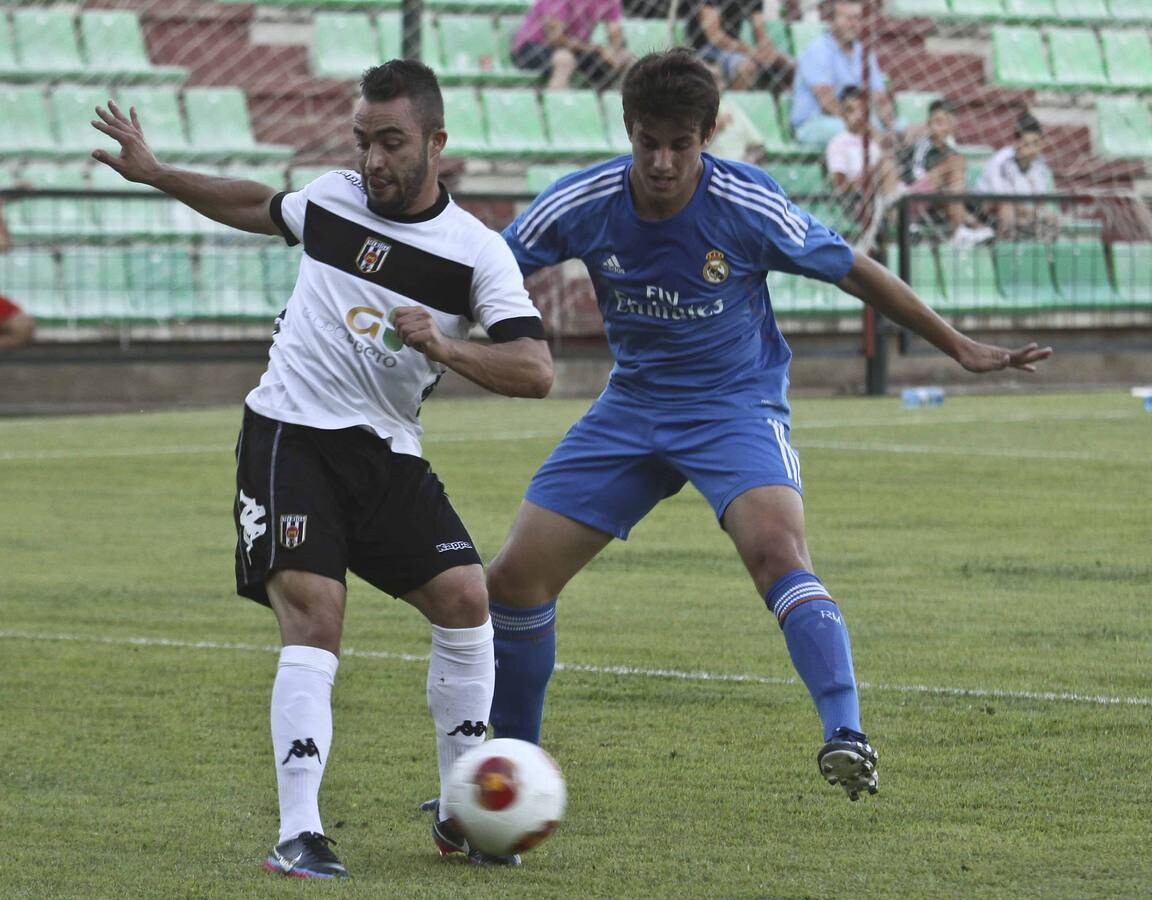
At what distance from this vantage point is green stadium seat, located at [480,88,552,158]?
19.3m

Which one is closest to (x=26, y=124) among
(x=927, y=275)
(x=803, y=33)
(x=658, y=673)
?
(x=803, y=33)

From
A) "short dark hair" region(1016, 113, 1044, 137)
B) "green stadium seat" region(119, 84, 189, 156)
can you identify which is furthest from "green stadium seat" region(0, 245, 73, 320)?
"short dark hair" region(1016, 113, 1044, 137)

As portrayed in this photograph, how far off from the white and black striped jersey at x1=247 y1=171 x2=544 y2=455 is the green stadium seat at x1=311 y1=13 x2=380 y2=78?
14686 millimetres

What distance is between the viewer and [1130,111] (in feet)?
72.9

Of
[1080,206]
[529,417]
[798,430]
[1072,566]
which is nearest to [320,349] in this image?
[1072,566]

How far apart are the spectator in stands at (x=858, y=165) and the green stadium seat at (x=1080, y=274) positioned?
1843mm

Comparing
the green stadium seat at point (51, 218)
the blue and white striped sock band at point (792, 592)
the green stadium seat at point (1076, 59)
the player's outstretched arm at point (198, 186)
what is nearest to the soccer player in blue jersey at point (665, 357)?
the blue and white striped sock band at point (792, 592)

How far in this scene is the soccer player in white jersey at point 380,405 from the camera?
14.6 feet

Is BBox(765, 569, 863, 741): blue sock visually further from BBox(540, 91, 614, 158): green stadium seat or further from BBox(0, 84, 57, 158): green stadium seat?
BBox(540, 91, 614, 158): green stadium seat

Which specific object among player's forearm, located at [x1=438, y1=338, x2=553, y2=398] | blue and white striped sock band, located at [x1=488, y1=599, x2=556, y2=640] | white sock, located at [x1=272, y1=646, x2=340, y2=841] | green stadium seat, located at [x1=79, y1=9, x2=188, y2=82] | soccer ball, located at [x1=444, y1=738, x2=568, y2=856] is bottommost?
soccer ball, located at [x1=444, y1=738, x2=568, y2=856]

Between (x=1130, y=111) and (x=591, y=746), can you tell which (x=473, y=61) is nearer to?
(x=1130, y=111)

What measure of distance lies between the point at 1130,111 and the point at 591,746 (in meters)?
18.2

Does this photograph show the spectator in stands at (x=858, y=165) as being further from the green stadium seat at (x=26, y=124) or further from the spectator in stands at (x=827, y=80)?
the green stadium seat at (x=26, y=124)

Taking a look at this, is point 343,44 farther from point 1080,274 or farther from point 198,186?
point 198,186
